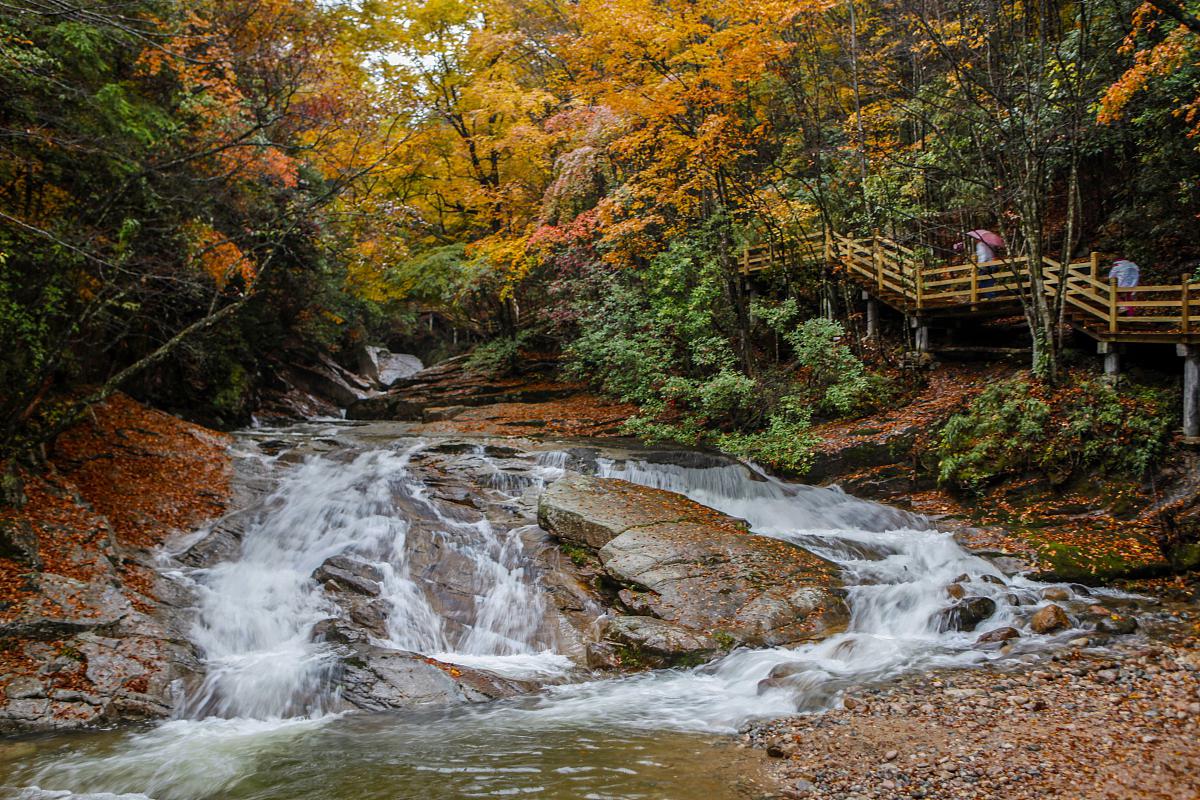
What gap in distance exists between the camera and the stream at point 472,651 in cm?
522

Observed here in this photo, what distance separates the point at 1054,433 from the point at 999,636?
4.96 m

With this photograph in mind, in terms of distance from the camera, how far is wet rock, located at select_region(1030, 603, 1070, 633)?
7090 millimetres

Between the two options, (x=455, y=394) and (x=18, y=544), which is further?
(x=455, y=394)

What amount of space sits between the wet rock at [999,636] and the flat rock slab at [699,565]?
1509 mm

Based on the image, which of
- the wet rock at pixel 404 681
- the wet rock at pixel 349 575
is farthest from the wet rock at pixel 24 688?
the wet rock at pixel 349 575

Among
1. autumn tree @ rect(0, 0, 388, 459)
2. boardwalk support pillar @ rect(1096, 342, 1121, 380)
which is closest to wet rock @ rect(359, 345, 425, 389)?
autumn tree @ rect(0, 0, 388, 459)

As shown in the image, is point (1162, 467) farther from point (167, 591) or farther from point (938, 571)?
point (167, 591)

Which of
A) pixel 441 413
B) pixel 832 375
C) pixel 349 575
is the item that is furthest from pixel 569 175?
pixel 349 575

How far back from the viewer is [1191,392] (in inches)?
377

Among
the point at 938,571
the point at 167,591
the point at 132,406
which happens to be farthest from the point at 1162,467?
the point at 132,406

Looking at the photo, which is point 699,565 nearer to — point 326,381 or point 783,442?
point 783,442

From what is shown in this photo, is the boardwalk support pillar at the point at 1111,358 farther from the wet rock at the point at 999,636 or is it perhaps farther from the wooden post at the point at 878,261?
the wet rock at the point at 999,636

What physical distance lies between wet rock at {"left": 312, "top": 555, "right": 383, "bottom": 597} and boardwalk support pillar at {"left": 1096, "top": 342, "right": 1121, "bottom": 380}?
11.6 metres

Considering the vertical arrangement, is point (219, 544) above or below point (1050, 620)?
above
